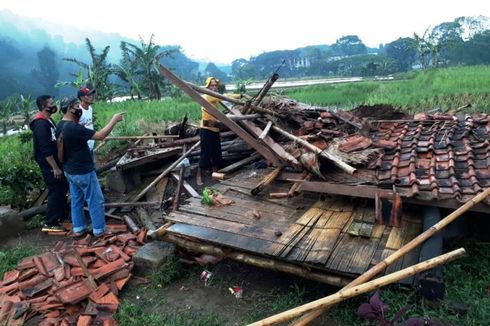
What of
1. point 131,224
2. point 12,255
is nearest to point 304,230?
point 131,224

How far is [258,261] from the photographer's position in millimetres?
3646

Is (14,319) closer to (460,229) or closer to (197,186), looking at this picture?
(197,186)

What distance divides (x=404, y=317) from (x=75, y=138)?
4.16 metres

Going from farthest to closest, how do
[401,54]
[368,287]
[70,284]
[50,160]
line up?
[401,54] → [50,160] → [70,284] → [368,287]

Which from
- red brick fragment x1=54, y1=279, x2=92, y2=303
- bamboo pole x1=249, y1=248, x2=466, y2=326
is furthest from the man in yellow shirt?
bamboo pole x1=249, y1=248, x2=466, y2=326

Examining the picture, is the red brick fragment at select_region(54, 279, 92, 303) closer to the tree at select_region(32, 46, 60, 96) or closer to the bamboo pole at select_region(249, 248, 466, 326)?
the bamboo pole at select_region(249, 248, 466, 326)

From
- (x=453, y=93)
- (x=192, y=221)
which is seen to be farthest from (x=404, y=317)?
(x=453, y=93)

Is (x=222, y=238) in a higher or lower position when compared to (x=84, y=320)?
higher

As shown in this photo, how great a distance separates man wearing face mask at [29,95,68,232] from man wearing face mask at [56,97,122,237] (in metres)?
0.45

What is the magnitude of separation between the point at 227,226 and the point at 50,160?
117 inches

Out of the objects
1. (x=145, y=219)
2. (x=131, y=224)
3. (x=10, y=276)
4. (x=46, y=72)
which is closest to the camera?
(x=10, y=276)

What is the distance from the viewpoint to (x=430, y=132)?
5.22m

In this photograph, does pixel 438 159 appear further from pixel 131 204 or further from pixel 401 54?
pixel 401 54

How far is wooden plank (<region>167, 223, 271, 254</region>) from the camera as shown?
3.63 metres
